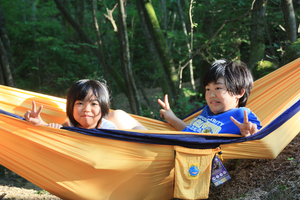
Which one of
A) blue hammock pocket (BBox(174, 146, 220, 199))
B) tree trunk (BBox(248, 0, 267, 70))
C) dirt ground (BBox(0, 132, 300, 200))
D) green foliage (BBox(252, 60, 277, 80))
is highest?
tree trunk (BBox(248, 0, 267, 70))

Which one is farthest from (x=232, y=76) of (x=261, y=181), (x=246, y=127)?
(x=261, y=181)

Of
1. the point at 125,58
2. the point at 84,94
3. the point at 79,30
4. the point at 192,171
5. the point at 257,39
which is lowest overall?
the point at 192,171

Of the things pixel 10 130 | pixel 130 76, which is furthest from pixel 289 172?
pixel 130 76

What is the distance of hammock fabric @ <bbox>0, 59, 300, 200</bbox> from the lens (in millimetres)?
1447

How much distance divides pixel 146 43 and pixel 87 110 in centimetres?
587

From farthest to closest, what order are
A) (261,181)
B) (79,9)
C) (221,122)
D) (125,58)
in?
(79,9)
(125,58)
(261,181)
(221,122)

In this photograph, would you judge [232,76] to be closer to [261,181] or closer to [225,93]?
[225,93]

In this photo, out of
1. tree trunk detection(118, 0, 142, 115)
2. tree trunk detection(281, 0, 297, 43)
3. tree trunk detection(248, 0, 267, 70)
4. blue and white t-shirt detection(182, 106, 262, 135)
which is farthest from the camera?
tree trunk detection(248, 0, 267, 70)

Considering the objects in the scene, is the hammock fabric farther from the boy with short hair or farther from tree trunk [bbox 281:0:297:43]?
tree trunk [bbox 281:0:297:43]

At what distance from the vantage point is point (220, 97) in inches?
67.1

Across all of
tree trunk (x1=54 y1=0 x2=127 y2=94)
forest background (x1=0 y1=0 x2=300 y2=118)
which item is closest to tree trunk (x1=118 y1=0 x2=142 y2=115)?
forest background (x1=0 y1=0 x2=300 y2=118)

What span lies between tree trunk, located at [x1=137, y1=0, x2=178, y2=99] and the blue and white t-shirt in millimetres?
1846

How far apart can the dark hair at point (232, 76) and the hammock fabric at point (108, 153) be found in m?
0.27

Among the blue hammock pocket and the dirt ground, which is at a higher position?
the blue hammock pocket
